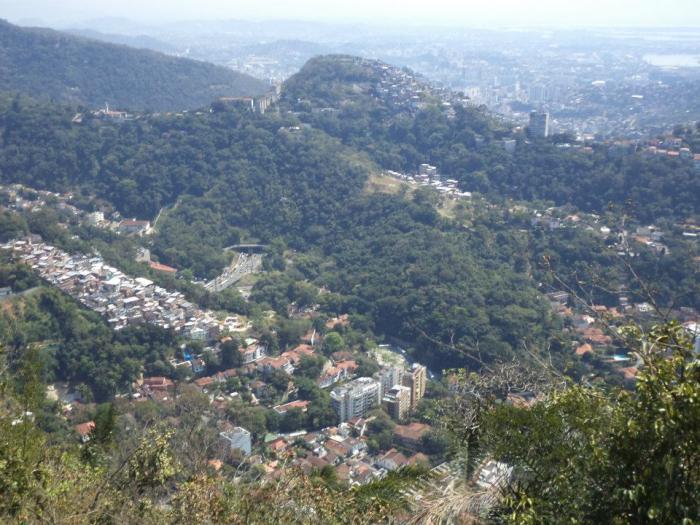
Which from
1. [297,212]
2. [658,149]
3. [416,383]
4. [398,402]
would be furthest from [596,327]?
[658,149]

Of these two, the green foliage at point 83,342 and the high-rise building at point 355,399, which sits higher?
the green foliage at point 83,342

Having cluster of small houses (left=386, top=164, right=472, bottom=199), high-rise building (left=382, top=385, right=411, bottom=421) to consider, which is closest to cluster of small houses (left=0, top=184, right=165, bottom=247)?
cluster of small houses (left=386, top=164, right=472, bottom=199)

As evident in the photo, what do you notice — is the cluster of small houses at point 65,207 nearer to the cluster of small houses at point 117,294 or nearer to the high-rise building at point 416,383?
the cluster of small houses at point 117,294

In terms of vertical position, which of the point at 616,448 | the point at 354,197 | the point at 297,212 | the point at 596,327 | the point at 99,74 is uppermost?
the point at 616,448

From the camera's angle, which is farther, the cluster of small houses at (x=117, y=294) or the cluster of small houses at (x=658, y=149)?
the cluster of small houses at (x=658, y=149)

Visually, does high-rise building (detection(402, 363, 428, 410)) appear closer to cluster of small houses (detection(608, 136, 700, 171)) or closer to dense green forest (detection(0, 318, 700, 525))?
dense green forest (detection(0, 318, 700, 525))

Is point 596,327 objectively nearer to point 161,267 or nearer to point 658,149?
point 161,267

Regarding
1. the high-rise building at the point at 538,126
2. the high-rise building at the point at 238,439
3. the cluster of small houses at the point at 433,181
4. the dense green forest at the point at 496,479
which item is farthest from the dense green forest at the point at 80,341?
the high-rise building at the point at 538,126

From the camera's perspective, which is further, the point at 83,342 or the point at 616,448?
the point at 83,342
